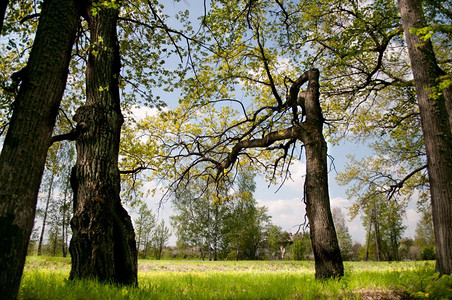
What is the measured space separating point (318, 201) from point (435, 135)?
292 centimetres

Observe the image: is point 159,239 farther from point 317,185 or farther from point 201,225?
point 317,185

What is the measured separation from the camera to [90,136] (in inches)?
197

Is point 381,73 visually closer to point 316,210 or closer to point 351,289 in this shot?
point 316,210

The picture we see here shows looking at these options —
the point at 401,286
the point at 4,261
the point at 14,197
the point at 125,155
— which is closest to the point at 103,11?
the point at 14,197

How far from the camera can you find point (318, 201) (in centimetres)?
645

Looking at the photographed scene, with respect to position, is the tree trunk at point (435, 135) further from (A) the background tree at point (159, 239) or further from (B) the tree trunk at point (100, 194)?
(A) the background tree at point (159, 239)

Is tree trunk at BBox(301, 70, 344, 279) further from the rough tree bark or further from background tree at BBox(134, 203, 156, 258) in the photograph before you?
background tree at BBox(134, 203, 156, 258)

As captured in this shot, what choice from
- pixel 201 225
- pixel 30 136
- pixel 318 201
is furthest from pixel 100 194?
pixel 201 225

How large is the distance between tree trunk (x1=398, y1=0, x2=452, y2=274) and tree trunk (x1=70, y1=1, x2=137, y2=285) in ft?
20.1

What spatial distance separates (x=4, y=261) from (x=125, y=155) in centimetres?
836

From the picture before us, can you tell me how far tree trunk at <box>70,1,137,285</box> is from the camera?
4.48 meters

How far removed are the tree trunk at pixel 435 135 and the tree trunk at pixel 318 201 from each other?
79.9 inches

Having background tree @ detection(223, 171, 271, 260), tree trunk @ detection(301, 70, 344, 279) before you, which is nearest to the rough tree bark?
tree trunk @ detection(301, 70, 344, 279)

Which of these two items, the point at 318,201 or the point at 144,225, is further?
the point at 144,225
